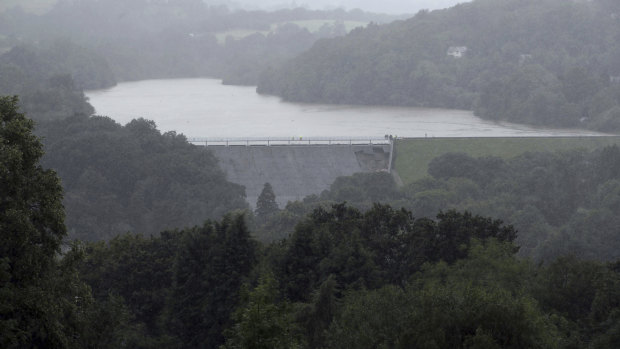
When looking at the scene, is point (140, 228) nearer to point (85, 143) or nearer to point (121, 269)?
point (85, 143)

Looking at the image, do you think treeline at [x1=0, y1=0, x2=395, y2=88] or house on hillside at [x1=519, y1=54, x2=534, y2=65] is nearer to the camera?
house on hillside at [x1=519, y1=54, x2=534, y2=65]

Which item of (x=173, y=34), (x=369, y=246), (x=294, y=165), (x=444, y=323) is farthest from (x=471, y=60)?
(x=444, y=323)

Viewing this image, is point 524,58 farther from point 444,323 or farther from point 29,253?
point 29,253

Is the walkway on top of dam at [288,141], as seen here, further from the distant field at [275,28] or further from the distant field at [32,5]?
the distant field at [275,28]

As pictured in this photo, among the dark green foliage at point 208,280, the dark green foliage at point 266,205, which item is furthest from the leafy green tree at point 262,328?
the dark green foliage at point 266,205

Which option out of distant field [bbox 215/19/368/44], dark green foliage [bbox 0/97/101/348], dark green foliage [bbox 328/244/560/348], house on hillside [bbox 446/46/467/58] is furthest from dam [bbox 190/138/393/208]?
distant field [bbox 215/19/368/44]

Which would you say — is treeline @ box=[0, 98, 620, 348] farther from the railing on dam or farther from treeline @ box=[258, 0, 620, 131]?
treeline @ box=[258, 0, 620, 131]
